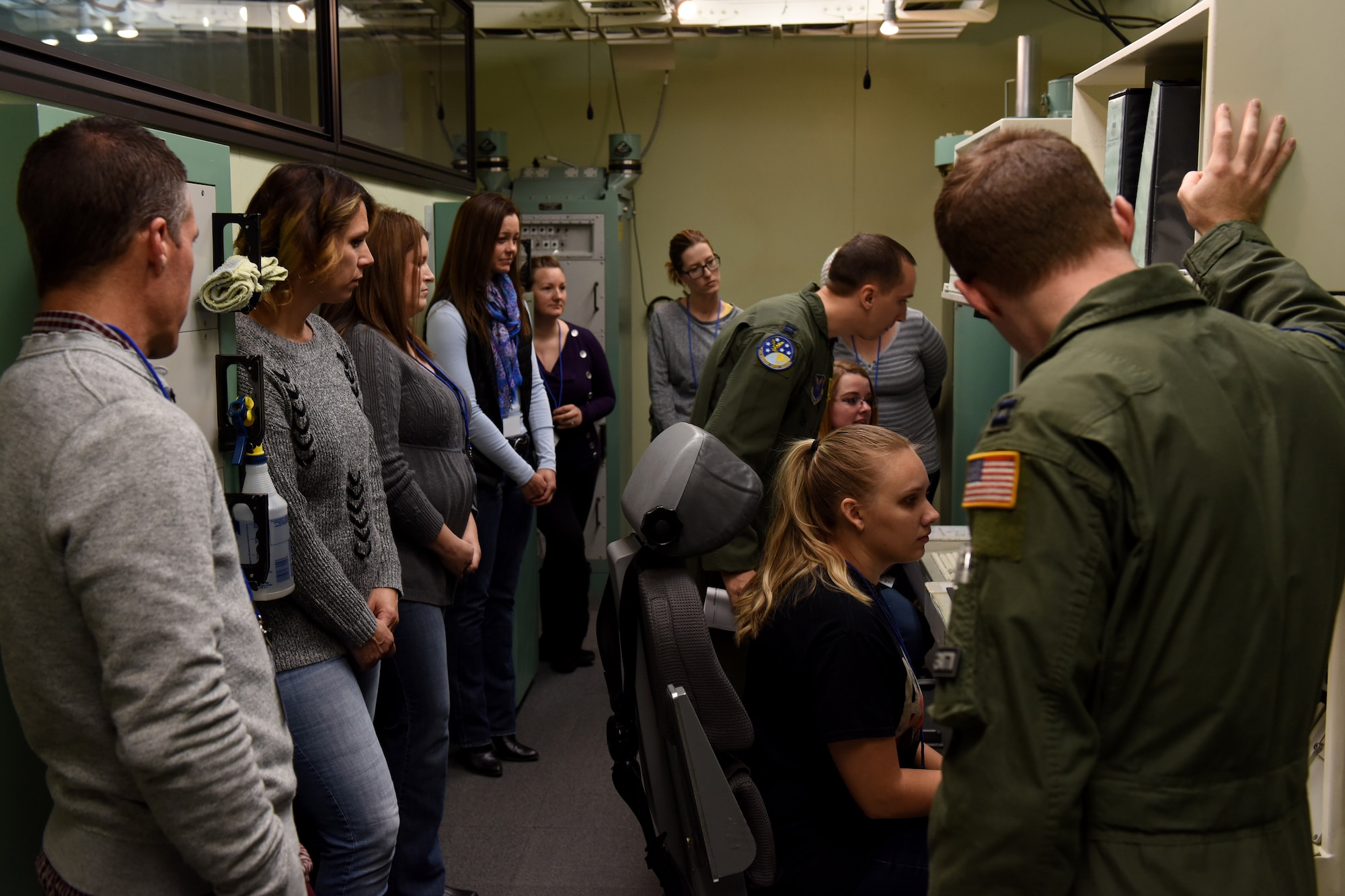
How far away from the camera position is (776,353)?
2.23 metres

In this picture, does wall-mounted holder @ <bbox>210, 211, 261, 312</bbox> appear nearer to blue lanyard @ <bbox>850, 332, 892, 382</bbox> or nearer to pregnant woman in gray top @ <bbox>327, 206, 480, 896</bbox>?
pregnant woman in gray top @ <bbox>327, 206, 480, 896</bbox>

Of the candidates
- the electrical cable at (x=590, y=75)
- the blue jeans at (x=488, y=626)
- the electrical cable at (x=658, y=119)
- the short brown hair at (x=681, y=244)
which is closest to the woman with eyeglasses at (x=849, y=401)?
the blue jeans at (x=488, y=626)

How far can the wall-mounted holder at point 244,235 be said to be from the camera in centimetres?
148

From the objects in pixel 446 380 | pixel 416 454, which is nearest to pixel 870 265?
pixel 446 380

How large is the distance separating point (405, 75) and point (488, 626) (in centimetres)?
179

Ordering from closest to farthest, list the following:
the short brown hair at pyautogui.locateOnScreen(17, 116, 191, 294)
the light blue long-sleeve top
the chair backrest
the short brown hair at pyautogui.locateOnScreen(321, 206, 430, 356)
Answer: the short brown hair at pyautogui.locateOnScreen(17, 116, 191, 294) < the chair backrest < the short brown hair at pyautogui.locateOnScreen(321, 206, 430, 356) < the light blue long-sleeve top

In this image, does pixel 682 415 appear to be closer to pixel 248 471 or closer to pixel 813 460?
pixel 813 460

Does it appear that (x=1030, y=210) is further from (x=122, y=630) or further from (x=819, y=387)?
(x=819, y=387)

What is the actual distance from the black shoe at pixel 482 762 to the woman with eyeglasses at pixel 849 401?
1344mm

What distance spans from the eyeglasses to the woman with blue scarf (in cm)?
111

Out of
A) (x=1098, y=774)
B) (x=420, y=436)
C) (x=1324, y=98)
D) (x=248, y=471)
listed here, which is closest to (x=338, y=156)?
(x=420, y=436)

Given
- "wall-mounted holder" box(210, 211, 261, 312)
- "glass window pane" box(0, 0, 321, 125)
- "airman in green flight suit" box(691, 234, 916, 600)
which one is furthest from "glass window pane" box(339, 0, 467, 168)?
"wall-mounted holder" box(210, 211, 261, 312)

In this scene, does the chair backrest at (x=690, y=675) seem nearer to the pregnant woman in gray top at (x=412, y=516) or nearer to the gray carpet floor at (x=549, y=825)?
the pregnant woman in gray top at (x=412, y=516)

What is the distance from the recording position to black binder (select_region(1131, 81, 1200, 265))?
1.57 meters
